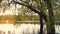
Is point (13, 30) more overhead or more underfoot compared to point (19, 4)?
more underfoot

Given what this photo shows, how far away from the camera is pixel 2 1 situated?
4.66 meters

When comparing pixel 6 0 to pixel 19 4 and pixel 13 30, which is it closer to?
pixel 19 4

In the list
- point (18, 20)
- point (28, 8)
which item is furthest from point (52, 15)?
point (18, 20)

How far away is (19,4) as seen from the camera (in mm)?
4684

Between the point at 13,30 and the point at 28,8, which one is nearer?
the point at 28,8

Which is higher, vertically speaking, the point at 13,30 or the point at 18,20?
the point at 18,20

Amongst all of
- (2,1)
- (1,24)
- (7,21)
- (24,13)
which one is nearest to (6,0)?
(2,1)

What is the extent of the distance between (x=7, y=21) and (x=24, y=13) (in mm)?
1964

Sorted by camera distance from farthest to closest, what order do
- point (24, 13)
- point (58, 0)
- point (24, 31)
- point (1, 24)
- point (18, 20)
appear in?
1. point (1, 24)
2. point (24, 31)
3. point (18, 20)
4. point (24, 13)
5. point (58, 0)

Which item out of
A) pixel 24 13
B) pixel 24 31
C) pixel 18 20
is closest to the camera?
pixel 24 13

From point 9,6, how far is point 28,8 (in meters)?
0.41

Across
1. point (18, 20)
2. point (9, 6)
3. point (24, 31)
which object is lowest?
point (24, 31)

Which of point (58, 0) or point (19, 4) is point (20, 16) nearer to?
point (19, 4)

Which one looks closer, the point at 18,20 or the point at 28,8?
the point at 28,8
